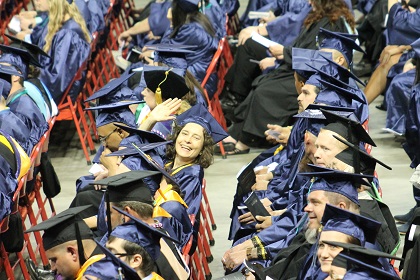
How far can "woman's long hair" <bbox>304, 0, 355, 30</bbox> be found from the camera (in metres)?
8.30

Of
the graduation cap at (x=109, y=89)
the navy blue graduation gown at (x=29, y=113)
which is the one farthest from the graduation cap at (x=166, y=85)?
the navy blue graduation gown at (x=29, y=113)

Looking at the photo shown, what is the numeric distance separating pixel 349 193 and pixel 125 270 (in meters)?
1.34

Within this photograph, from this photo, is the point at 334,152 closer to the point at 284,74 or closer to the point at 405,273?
the point at 405,273

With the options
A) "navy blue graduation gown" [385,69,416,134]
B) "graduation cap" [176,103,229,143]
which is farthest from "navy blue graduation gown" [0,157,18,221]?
"navy blue graduation gown" [385,69,416,134]

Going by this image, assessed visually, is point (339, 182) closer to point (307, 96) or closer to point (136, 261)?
point (136, 261)

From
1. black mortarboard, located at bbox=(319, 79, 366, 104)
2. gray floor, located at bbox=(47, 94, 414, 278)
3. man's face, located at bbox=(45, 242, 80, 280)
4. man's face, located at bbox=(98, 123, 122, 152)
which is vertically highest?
black mortarboard, located at bbox=(319, 79, 366, 104)

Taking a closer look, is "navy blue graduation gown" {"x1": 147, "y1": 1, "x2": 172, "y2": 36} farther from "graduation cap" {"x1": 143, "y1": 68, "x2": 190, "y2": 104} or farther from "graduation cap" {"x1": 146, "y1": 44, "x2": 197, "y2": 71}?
"graduation cap" {"x1": 143, "y1": 68, "x2": 190, "y2": 104}

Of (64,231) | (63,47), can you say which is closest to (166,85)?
(64,231)

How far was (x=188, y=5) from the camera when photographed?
8.59 meters

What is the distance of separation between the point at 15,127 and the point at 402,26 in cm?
349

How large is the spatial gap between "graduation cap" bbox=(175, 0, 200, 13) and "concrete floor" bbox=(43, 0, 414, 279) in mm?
1250

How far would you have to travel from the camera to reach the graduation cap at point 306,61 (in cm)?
697

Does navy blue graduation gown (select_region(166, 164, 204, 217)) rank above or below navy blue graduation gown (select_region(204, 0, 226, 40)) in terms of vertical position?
below

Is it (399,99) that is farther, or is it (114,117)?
(399,99)
